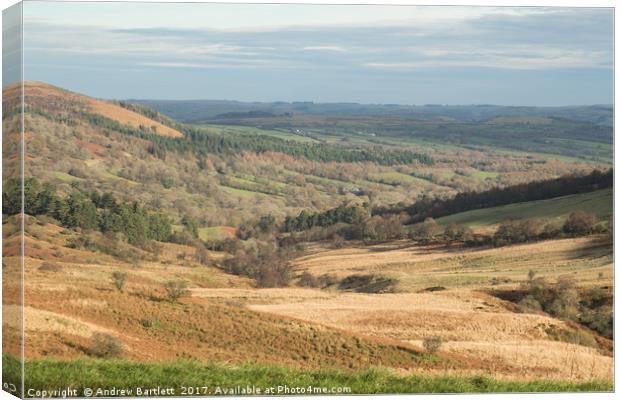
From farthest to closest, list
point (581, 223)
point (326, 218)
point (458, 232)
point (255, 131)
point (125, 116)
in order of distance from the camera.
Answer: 1. point (255, 131)
2. point (458, 232)
3. point (326, 218)
4. point (581, 223)
5. point (125, 116)

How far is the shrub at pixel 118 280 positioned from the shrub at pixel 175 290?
0.62 meters

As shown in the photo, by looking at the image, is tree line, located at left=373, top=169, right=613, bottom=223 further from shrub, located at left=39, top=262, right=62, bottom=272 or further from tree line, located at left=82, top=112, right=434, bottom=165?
shrub, located at left=39, top=262, right=62, bottom=272

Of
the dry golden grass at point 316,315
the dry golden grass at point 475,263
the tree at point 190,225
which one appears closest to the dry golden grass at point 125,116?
the tree at point 190,225

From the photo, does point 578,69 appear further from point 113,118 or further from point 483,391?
point 113,118

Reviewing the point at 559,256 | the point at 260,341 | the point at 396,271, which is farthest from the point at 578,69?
the point at 260,341

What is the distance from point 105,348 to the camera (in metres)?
18.3

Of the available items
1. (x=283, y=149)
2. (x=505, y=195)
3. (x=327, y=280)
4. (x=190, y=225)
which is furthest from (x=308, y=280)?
(x=505, y=195)

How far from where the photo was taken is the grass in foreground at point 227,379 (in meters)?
18.1

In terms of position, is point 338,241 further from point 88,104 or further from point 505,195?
point 88,104

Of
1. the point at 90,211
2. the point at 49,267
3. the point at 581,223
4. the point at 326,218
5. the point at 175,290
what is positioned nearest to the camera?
the point at 49,267

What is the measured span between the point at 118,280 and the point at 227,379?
200cm

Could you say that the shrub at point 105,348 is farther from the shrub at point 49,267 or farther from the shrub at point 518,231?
the shrub at point 518,231

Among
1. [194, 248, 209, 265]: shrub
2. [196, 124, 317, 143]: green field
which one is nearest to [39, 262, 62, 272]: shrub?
[194, 248, 209, 265]: shrub

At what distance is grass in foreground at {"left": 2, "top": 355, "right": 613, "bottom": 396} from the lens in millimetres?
18109
